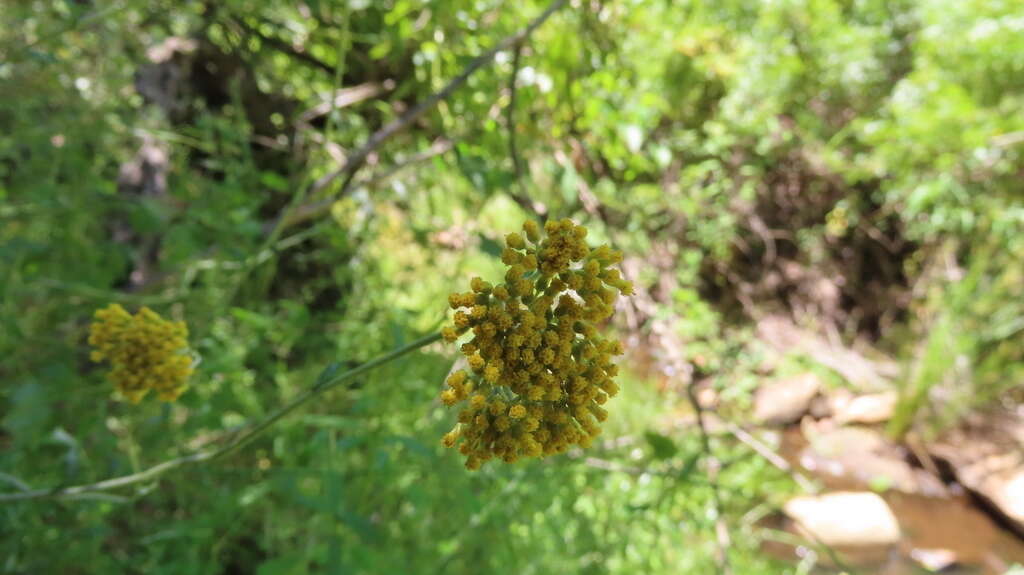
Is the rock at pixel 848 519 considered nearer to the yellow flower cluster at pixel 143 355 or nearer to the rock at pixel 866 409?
the rock at pixel 866 409

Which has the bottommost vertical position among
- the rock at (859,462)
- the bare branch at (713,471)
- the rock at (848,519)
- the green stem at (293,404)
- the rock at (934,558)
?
the rock at (859,462)

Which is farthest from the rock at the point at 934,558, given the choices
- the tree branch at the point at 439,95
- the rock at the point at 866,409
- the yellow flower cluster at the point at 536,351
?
the yellow flower cluster at the point at 536,351

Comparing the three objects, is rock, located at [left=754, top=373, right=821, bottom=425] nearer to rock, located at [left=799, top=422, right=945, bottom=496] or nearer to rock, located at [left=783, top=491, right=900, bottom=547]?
rock, located at [left=799, top=422, right=945, bottom=496]

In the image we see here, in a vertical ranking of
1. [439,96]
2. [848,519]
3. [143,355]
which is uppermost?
[439,96]

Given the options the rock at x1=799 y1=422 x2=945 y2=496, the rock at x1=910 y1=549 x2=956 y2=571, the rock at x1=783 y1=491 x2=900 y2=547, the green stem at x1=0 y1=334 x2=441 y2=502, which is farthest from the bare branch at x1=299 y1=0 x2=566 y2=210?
the rock at x1=910 y1=549 x2=956 y2=571

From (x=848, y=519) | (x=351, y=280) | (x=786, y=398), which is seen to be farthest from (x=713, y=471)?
(x=786, y=398)

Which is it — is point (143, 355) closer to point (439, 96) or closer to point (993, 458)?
point (439, 96)
